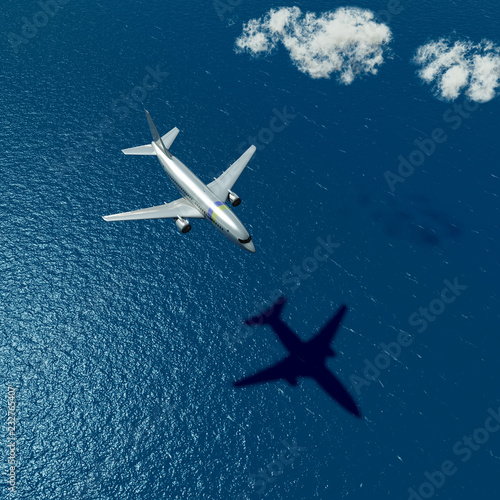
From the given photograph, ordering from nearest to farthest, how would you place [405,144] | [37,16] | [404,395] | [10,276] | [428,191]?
[404,395] < [10,276] < [428,191] < [405,144] < [37,16]

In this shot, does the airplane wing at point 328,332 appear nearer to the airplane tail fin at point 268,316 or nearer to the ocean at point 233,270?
the ocean at point 233,270

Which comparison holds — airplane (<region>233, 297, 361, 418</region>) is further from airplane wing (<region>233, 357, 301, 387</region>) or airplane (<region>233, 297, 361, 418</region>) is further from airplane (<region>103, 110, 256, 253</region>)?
airplane (<region>103, 110, 256, 253</region>)

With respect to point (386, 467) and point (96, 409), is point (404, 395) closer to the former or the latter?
point (386, 467)

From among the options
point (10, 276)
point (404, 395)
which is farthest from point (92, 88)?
point (404, 395)

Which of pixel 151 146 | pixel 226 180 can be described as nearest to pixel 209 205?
pixel 226 180

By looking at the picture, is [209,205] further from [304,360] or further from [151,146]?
[304,360]

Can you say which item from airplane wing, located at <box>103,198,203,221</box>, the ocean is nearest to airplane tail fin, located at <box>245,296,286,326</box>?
the ocean
